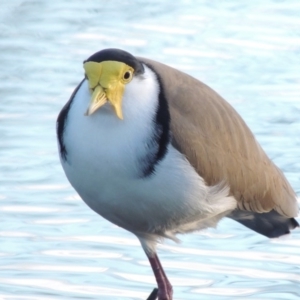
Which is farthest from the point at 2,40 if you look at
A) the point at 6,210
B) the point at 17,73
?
the point at 6,210

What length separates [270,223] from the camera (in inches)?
248

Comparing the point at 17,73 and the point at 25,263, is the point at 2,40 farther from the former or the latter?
the point at 25,263

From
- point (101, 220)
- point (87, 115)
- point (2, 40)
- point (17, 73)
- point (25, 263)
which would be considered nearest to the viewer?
point (87, 115)

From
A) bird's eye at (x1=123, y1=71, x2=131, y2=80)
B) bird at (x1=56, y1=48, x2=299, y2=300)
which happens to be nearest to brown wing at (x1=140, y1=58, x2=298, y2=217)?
bird at (x1=56, y1=48, x2=299, y2=300)

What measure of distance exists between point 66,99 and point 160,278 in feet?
9.72

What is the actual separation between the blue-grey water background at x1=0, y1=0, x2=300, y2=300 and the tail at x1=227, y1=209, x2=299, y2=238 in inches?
2.8

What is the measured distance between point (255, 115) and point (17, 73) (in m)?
1.98

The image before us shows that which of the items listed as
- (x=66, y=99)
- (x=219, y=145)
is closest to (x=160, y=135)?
(x=219, y=145)

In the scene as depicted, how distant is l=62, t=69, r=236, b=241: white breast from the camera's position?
525 centimetres

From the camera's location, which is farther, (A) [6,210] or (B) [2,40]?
(B) [2,40]

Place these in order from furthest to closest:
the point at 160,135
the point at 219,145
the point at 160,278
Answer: the point at 160,278, the point at 219,145, the point at 160,135

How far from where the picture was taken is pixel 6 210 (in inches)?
277

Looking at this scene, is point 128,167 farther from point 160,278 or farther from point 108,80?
point 160,278

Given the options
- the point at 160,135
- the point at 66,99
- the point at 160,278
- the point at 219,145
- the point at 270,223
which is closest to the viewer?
the point at 160,135
